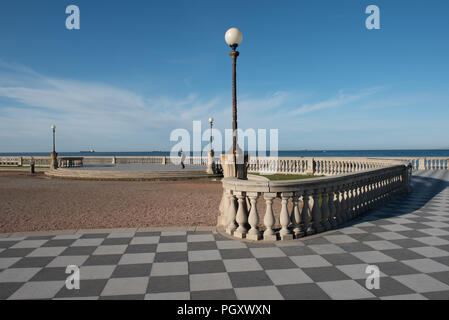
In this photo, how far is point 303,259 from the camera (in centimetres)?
460

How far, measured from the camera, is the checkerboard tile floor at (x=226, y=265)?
354 centimetres

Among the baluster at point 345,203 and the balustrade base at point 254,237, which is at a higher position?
the baluster at point 345,203

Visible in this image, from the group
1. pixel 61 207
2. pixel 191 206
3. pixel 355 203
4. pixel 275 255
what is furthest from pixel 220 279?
pixel 61 207

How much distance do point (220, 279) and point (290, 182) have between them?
2417mm

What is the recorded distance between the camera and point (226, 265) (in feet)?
14.4

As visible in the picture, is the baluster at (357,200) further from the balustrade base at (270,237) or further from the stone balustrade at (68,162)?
the stone balustrade at (68,162)

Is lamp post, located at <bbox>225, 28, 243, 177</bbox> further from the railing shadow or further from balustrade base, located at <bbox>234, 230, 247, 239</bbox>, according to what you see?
the railing shadow

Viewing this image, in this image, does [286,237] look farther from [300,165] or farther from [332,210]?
[300,165]

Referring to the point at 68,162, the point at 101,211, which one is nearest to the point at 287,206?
the point at 101,211

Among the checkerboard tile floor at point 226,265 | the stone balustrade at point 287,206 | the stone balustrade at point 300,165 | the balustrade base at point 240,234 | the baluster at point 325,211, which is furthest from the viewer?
the stone balustrade at point 300,165

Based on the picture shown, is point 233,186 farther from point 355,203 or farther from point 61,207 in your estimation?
point 61,207

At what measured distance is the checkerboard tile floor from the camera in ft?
11.6

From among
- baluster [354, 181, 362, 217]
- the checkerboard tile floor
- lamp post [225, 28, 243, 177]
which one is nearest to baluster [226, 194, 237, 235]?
the checkerboard tile floor

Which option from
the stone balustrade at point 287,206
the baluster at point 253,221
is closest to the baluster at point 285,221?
the stone balustrade at point 287,206
